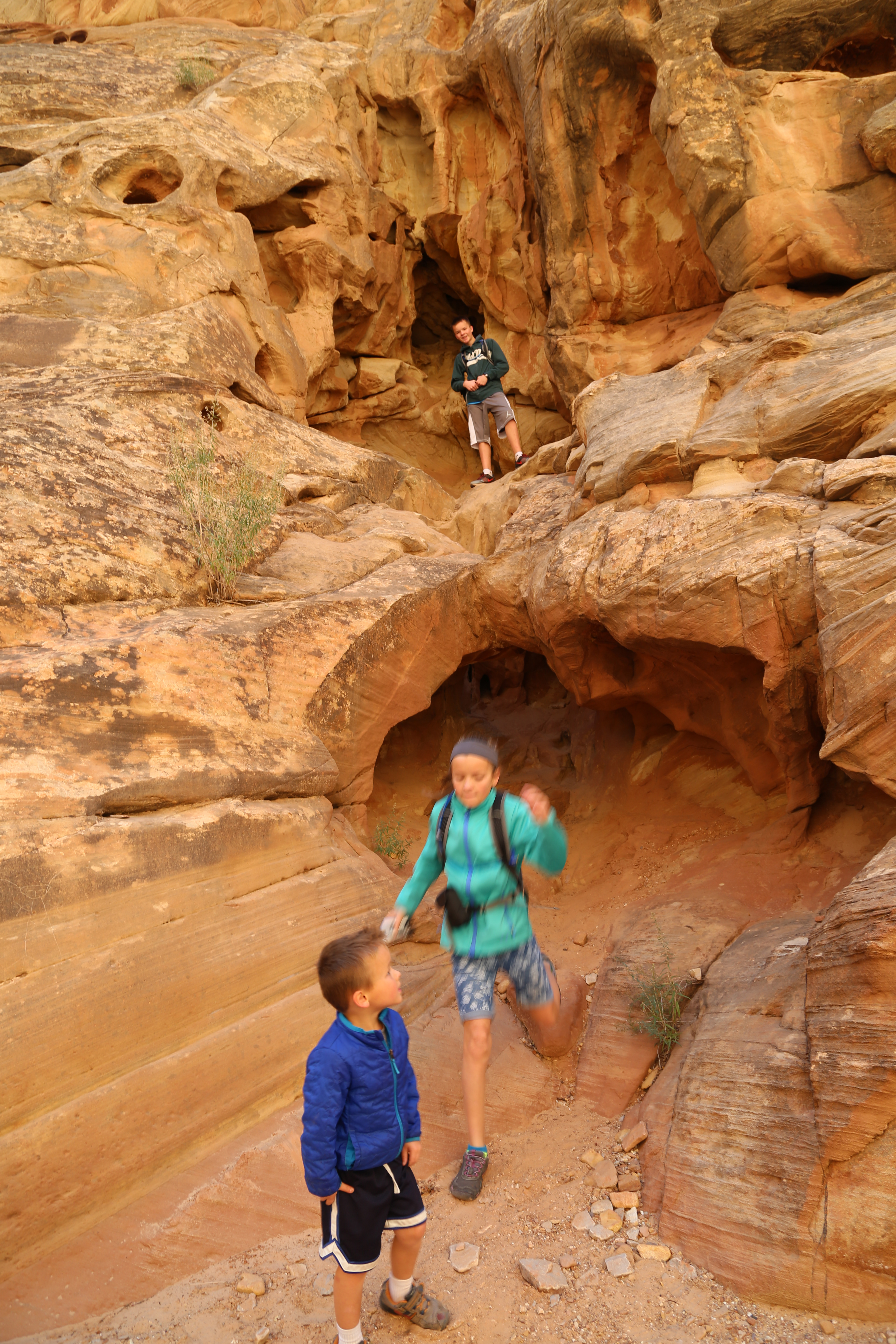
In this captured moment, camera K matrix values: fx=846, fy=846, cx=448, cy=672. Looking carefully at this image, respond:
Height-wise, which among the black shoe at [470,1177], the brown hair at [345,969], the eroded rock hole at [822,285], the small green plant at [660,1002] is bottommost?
the black shoe at [470,1177]

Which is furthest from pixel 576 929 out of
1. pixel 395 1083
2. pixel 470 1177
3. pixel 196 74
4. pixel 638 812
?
pixel 196 74

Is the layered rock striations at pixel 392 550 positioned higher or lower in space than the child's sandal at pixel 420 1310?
higher

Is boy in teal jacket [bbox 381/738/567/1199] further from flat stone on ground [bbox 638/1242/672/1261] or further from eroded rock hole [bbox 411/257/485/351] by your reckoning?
eroded rock hole [bbox 411/257/485/351]

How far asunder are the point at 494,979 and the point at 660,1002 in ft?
3.52

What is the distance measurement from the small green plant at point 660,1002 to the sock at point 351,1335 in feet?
6.02

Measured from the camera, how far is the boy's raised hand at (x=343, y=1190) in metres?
2.57

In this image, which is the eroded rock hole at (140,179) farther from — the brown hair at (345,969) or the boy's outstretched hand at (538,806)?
the brown hair at (345,969)

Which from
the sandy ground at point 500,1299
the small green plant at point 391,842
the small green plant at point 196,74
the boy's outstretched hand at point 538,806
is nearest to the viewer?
the sandy ground at point 500,1299

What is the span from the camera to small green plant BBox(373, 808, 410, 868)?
658 cm

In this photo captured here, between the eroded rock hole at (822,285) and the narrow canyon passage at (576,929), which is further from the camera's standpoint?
the eroded rock hole at (822,285)

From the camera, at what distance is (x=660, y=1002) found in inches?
158

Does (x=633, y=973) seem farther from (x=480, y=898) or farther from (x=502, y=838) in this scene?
(x=502, y=838)

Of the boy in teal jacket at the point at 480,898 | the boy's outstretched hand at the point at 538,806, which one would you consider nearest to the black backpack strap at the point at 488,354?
the boy in teal jacket at the point at 480,898

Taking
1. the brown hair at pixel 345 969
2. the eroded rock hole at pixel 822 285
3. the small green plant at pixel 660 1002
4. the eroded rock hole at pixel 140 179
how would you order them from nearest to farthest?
the brown hair at pixel 345 969, the small green plant at pixel 660 1002, the eroded rock hole at pixel 822 285, the eroded rock hole at pixel 140 179
